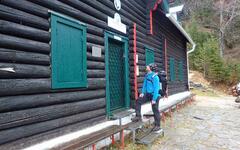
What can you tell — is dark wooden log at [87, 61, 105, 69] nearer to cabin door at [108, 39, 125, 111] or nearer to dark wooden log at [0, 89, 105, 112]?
dark wooden log at [0, 89, 105, 112]

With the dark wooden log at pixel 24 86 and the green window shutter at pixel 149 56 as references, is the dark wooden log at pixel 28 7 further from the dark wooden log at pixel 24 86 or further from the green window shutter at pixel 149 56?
the green window shutter at pixel 149 56

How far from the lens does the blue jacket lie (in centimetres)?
767

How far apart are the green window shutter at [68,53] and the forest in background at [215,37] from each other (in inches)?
1139

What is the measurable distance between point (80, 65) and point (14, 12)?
200 cm

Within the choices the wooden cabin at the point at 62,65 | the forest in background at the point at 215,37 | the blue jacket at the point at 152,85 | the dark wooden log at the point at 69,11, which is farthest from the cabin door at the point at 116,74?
the forest in background at the point at 215,37

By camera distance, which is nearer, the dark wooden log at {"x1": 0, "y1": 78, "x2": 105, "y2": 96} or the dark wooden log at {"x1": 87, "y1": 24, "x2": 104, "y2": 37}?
the dark wooden log at {"x1": 0, "y1": 78, "x2": 105, "y2": 96}

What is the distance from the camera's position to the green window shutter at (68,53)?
530 centimetres

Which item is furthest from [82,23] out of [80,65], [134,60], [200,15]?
[200,15]

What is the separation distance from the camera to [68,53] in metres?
5.71

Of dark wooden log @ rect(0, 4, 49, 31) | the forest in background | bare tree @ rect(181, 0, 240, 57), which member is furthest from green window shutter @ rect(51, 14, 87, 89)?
bare tree @ rect(181, 0, 240, 57)

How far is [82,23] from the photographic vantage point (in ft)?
20.5

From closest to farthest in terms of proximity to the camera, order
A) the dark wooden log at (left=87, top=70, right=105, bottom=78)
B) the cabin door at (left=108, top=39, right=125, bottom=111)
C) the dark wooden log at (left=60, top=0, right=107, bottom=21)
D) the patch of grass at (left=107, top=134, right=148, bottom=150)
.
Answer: the dark wooden log at (left=60, top=0, right=107, bottom=21), the patch of grass at (left=107, top=134, right=148, bottom=150), the dark wooden log at (left=87, top=70, right=105, bottom=78), the cabin door at (left=108, top=39, right=125, bottom=111)

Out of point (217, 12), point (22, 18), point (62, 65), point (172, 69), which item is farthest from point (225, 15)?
point (22, 18)

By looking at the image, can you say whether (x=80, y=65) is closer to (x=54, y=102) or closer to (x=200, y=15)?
(x=54, y=102)
